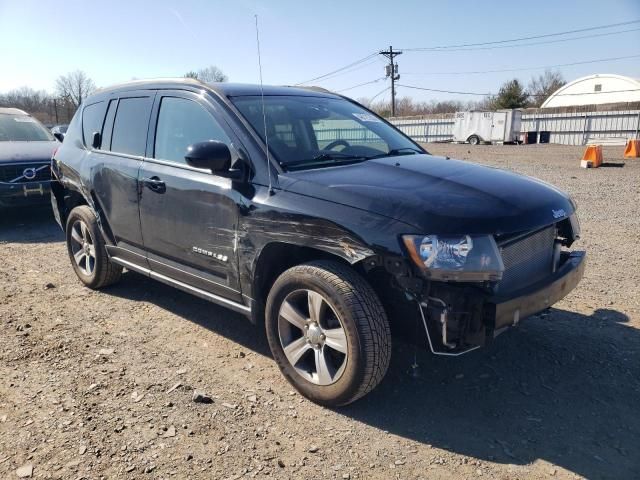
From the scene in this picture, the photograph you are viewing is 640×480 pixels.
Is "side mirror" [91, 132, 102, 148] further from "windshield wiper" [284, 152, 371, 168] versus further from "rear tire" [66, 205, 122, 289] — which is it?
"windshield wiper" [284, 152, 371, 168]

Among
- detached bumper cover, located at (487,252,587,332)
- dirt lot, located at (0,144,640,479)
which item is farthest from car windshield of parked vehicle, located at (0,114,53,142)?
detached bumper cover, located at (487,252,587,332)

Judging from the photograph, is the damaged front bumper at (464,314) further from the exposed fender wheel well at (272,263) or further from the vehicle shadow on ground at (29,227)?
the vehicle shadow on ground at (29,227)

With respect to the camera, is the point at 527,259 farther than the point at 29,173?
No

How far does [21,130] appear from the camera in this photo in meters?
9.35

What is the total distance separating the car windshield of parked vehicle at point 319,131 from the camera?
Result: 11.4 feet

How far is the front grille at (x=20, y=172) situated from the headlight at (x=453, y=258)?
7452 mm

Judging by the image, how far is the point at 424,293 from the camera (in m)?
2.70

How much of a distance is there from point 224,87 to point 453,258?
217 centimetres

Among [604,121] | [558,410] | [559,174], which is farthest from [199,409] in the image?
[604,121]

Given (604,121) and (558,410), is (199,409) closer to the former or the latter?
(558,410)

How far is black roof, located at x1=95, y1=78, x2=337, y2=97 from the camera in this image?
377 centimetres

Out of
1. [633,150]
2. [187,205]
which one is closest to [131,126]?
[187,205]

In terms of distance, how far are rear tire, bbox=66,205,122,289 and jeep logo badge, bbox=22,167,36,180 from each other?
3.43 metres

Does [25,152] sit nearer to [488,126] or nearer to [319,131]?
[319,131]
